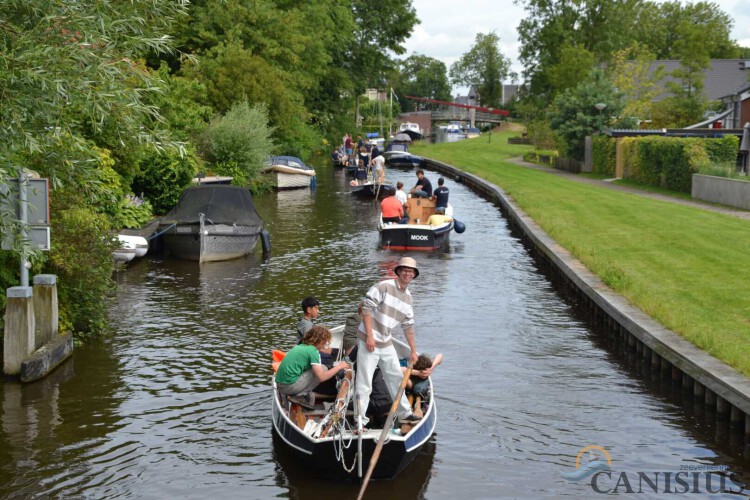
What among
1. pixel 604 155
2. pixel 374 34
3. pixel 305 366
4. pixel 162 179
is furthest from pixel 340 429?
pixel 374 34

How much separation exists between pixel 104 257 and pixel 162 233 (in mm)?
8980

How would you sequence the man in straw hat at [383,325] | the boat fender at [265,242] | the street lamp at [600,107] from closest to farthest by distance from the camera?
the man in straw hat at [383,325] < the boat fender at [265,242] < the street lamp at [600,107]

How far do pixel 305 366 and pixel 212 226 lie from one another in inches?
585

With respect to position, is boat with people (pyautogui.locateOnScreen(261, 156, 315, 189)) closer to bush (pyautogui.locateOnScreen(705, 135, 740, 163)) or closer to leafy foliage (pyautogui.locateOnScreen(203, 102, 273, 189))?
leafy foliage (pyautogui.locateOnScreen(203, 102, 273, 189))

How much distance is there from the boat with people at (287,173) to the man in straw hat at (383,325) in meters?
35.2

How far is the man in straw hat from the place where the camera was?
11258mm

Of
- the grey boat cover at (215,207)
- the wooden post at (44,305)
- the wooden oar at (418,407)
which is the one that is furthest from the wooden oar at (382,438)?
the grey boat cover at (215,207)

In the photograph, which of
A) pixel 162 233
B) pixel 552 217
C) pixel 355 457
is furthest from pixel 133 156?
pixel 355 457

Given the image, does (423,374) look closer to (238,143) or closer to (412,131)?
(238,143)

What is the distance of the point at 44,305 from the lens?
596 inches

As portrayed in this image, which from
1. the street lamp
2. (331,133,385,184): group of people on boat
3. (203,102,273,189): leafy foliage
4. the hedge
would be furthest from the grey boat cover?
the street lamp

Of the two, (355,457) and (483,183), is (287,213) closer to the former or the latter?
(483,183)

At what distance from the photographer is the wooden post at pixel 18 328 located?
563 inches

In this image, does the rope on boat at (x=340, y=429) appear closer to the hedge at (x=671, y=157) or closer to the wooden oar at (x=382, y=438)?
the wooden oar at (x=382, y=438)
